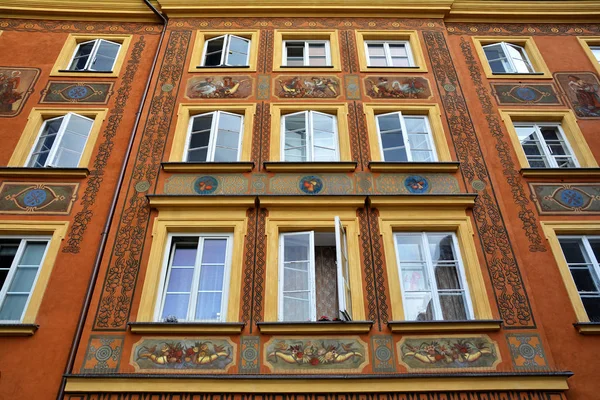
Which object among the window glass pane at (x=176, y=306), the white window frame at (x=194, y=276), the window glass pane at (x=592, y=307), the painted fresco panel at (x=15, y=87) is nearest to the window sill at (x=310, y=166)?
the white window frame at (x=194, y=276)

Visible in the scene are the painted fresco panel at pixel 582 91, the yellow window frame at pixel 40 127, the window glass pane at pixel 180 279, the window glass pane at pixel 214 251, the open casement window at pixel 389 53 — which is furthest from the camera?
the open casement window at pixel 389 53

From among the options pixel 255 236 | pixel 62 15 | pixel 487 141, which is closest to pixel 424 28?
pixel 487 141

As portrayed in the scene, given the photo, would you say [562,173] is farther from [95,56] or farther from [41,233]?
[95,56]

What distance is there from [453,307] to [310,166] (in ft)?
12.2

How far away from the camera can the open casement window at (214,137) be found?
10812 millimetres

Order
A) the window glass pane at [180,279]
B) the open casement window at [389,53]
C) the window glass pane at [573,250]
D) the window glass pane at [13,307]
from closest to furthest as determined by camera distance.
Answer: the window glass pane at [13,307]
the window glass pane at [180,279]
the window glass pane at [573,250]
the open casement window at [389,53]

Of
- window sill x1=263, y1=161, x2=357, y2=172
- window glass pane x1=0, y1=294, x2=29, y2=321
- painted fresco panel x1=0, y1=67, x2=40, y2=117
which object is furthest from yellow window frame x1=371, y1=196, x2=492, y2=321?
painted fresco panel x1=0, y1=67, x2=40, y2=117

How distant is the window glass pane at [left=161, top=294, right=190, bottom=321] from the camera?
8.49m

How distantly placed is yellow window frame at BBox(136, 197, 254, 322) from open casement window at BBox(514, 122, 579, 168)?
6122 millimetres

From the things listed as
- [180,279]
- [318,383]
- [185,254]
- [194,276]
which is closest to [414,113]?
[185,254]

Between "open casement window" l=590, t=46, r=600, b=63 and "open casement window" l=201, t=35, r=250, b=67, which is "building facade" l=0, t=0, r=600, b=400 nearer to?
"open casement window" l=201, t=35, r=250, b=67

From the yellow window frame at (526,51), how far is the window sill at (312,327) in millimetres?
7517

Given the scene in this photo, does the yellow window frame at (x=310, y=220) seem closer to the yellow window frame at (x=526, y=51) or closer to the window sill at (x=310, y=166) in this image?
the window sill at (x=310, y=166)

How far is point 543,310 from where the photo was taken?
28.2 feet
